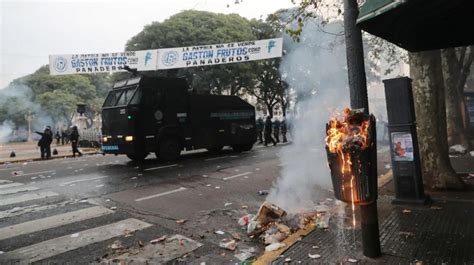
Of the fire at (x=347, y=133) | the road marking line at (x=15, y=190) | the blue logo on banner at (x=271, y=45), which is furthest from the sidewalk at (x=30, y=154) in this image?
the fire at (x=347, y=133)

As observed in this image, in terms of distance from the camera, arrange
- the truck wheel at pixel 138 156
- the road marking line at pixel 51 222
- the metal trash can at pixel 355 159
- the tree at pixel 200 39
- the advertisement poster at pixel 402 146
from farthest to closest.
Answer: the tree at pixel 200 39, the truck wheel at pixel 138 156, the advertisement poster at pixel 402 146, the road marking line at pixel 51 222, the metal trash can at pixel 355 159

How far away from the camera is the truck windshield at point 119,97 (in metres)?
12.2

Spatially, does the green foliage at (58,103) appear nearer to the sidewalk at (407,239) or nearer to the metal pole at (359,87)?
the sidewalk at (407,239)

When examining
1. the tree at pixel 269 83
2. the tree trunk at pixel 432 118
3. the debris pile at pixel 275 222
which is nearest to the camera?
the debris pile at pixel 275 222

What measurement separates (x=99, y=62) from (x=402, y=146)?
14651mm

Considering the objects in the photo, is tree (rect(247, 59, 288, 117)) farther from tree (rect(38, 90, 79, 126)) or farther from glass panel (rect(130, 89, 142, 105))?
tree (rect(38, 90, 79, 126))

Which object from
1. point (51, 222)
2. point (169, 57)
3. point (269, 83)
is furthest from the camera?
point (269, 83)

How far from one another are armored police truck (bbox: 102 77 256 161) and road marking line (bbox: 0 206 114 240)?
18.2 feet

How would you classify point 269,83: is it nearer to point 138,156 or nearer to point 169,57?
point 169,57

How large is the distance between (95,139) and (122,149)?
42.0 feet

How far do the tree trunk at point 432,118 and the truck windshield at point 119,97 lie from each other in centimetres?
896

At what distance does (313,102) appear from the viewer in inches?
475

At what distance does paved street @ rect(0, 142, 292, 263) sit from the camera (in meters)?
4.75

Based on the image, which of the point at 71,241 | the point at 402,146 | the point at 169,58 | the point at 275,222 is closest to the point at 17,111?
the point at 169,58
